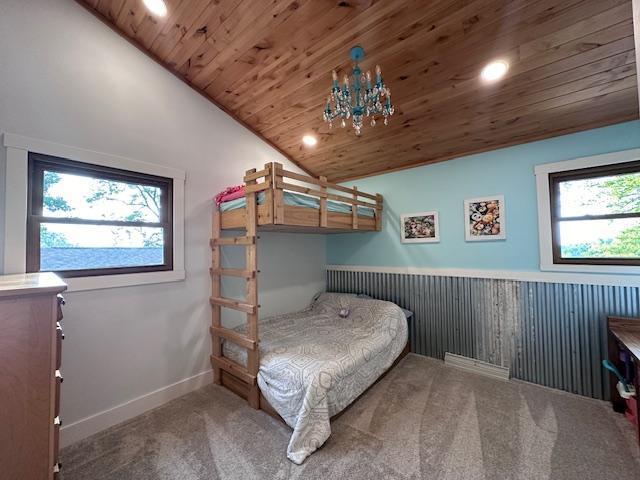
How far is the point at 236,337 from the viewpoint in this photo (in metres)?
2.43

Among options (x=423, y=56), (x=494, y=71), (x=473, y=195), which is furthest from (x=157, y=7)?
(x=473, y=195)

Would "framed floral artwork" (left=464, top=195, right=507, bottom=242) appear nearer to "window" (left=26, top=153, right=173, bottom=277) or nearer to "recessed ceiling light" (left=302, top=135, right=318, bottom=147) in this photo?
"recessed ceiling light" (left=302, top=135, right=318, bottom=147)

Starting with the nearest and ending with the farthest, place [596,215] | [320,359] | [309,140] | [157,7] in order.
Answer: [157,7], [320,359], [596,215], [309,140]

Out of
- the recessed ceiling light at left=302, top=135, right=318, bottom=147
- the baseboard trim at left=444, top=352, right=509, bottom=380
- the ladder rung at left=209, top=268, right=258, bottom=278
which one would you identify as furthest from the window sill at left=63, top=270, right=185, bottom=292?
the baseboard trim at left=444, top=352, right=509, bottom=380

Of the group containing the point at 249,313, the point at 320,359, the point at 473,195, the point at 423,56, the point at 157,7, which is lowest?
the point at 320,359

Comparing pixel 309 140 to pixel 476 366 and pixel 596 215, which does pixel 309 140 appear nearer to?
pixel 596 215

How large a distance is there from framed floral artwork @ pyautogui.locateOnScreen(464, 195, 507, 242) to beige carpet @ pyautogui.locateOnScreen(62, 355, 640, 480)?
157 cm

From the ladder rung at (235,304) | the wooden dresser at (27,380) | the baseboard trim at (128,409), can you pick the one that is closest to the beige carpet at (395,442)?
the baseboard trim at (128,409)

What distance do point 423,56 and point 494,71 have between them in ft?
1.90

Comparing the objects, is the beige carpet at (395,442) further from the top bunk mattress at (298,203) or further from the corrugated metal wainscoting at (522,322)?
the top bunk mattress at (298,203)

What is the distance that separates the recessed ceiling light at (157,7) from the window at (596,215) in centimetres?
375

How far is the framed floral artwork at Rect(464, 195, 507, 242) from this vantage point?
2.81 m

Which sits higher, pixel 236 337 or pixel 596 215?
pixel 596 215

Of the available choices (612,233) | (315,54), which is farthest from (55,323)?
(612,233)
